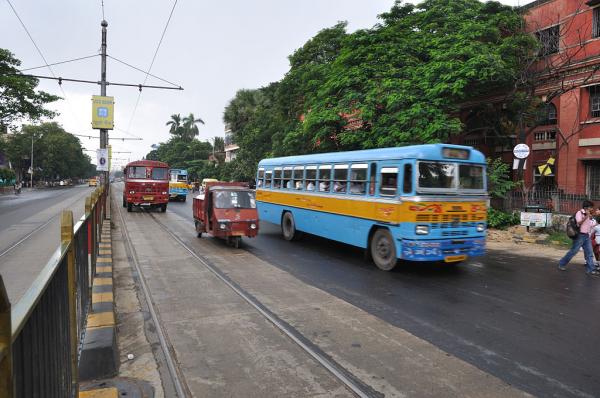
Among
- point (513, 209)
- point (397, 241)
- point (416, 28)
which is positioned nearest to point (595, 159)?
point (513, 209)

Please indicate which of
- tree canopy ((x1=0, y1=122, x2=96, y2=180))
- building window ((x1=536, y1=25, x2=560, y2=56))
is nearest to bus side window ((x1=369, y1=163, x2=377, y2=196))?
building window ((x1=536, y1=25, x2=560, y2=56))

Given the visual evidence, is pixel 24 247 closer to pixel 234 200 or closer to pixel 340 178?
pixel 234 200

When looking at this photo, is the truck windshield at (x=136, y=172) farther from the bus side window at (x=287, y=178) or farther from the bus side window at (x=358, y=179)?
the bus side window at (x=358, y=179)

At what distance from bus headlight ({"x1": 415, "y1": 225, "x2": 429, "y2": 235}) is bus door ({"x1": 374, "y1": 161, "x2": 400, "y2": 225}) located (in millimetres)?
504

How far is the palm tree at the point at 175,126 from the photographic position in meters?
93.6

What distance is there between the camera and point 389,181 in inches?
383

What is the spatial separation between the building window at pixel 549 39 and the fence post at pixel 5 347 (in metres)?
25.3

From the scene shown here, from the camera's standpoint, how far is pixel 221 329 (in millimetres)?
5770

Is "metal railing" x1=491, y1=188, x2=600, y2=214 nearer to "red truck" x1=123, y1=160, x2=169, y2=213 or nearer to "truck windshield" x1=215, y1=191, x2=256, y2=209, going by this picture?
"truck windshield" x1=215, y1=191, x2=256, y2=209

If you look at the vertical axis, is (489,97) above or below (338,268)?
above

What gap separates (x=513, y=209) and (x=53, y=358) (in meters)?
20.2

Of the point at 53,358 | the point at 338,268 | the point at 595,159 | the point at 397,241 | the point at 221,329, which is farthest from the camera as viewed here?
the point at 595,159

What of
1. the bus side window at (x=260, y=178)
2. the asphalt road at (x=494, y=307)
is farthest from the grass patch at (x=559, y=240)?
the bus side window at (x=260, y=178)

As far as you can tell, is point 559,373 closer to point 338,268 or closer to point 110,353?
point 110,353
